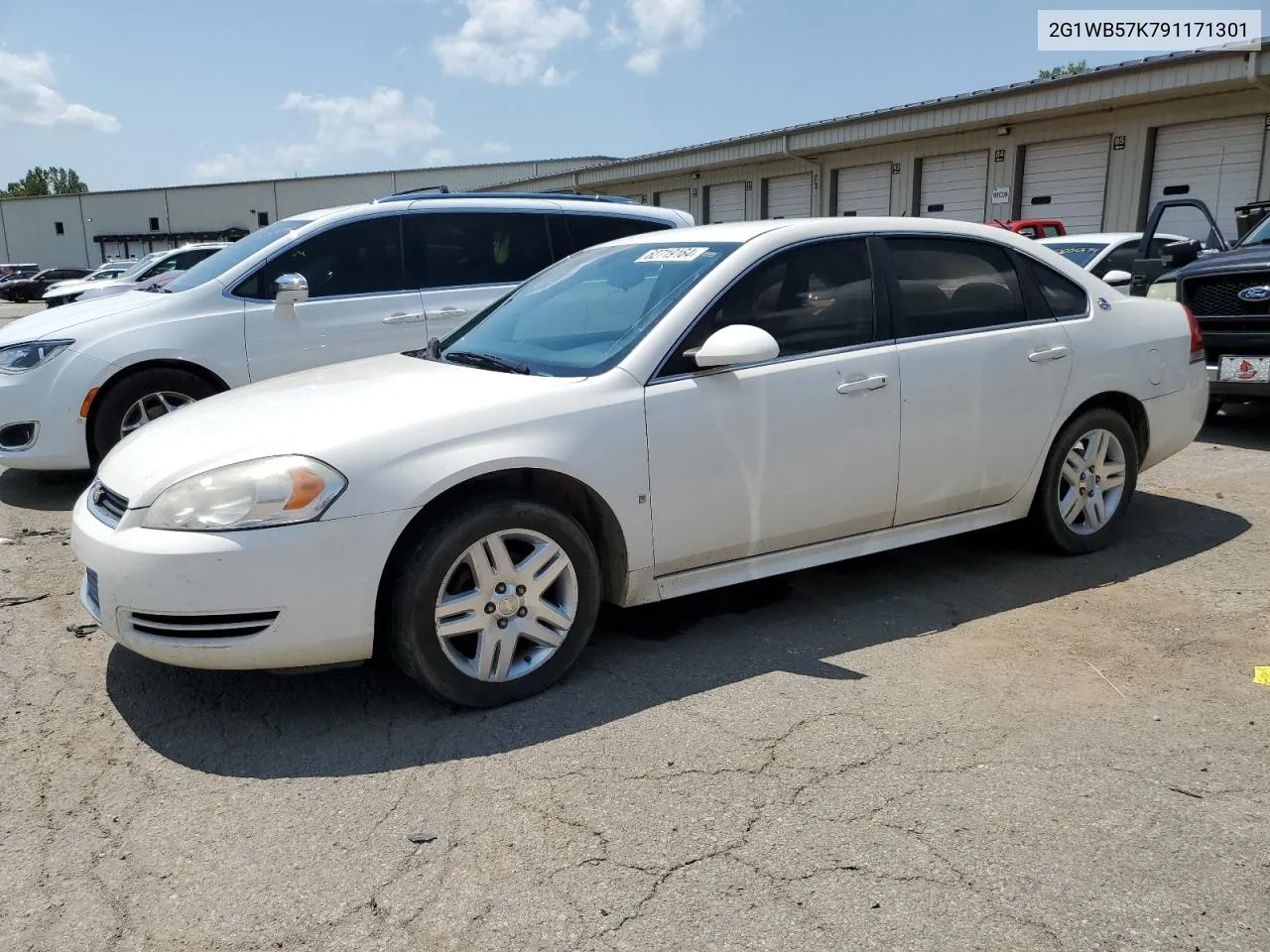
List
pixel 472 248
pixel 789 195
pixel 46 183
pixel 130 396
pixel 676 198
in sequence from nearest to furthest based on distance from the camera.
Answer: pixel 130 396 < pixel 472 248 < pixel 789 195 < pixel 676 198 < pixel 46 183

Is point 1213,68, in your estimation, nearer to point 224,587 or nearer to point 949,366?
point 949,366

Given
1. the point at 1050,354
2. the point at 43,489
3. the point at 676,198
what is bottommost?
the point at 43,489

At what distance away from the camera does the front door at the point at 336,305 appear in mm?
6531

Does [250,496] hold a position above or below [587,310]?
below

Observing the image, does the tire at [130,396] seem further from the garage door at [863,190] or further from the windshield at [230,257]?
the garage door at [863,190]

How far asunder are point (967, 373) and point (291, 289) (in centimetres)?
415

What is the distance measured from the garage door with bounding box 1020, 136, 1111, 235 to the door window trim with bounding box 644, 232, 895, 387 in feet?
49.8

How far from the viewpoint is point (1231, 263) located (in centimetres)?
765

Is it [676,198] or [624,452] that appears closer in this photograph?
[624,452]

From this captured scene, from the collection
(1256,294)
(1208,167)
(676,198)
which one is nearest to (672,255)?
(1256,294)

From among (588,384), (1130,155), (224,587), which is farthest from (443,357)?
(1130,155)

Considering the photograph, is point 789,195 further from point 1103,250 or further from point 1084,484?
point 1084,484

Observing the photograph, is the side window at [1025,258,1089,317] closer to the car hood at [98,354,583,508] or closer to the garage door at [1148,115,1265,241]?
the car hood at [98,354,583,508]

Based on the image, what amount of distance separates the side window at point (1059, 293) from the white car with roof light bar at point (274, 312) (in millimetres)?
3590
